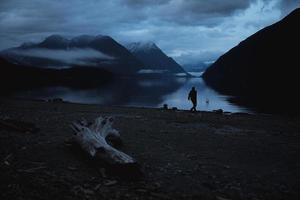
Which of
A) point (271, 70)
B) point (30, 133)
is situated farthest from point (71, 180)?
point (271, 70)

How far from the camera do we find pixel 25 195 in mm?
6340

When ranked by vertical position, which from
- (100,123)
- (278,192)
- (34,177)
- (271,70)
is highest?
(271,70)

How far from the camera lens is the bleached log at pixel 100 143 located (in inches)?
309

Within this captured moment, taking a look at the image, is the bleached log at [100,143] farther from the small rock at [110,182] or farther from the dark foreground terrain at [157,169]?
the small rock at [110,182]

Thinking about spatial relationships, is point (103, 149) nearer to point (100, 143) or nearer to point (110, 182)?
point (100, 143)

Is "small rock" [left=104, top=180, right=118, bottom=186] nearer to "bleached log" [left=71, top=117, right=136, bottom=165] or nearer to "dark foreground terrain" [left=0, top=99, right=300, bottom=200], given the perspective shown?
"dark foreground terrain" [left=0, top=99, right=300, bottom=200]

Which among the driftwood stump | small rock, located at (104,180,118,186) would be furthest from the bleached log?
small rock, located at (104,180,118,186)

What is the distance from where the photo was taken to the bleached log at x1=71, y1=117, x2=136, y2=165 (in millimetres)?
7841

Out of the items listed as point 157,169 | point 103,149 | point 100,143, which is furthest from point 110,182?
point 157,169

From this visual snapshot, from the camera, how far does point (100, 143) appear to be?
347 inches

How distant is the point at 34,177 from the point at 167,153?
17.0ft

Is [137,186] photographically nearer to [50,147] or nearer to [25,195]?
[25,195]

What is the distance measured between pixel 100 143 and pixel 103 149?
1.57 ft

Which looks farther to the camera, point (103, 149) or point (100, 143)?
point (100, 143)
